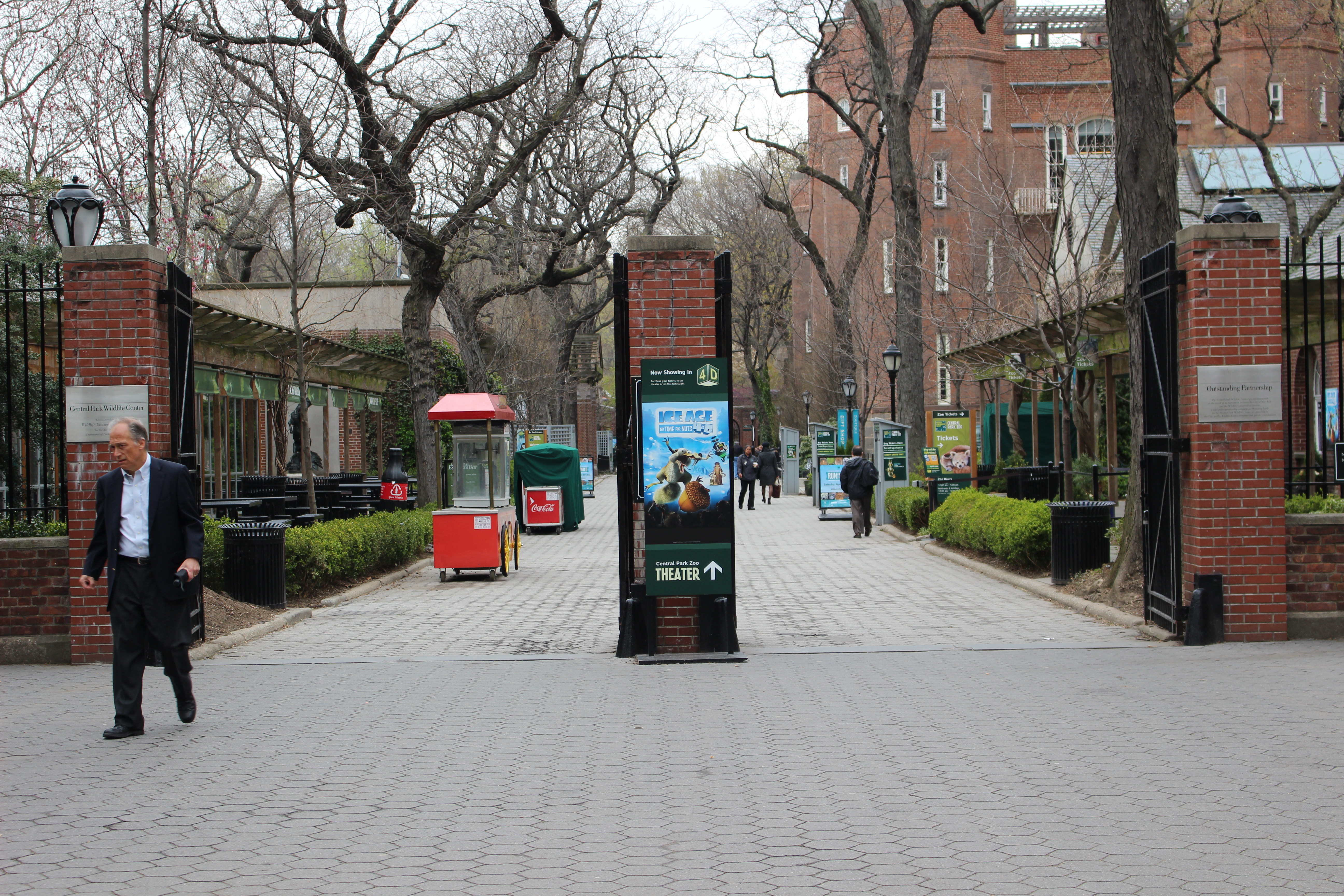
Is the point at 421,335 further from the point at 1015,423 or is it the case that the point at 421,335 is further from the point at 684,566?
the point at 1015,423

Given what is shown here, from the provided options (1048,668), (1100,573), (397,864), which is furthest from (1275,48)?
(397,864)

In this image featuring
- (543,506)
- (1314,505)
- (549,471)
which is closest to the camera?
(1314,505)

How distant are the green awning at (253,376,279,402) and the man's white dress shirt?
1495 cm

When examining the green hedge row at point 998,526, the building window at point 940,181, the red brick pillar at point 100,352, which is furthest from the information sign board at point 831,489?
the red brick pillar at point 100,352

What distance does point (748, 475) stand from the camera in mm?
34062

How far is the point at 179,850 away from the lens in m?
4.89

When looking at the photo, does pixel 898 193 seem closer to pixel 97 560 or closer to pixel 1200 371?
pixel 1200 371

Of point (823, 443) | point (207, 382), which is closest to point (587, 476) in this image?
point (823, 443)

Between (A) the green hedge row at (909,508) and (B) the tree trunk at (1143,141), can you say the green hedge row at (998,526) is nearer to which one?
(A) the green hedge row at (909,508)

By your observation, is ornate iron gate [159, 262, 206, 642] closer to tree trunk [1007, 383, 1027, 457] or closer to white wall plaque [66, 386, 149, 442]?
white wall plaque [66, 386, 149, 442]

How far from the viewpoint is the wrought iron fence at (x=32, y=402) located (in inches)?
367

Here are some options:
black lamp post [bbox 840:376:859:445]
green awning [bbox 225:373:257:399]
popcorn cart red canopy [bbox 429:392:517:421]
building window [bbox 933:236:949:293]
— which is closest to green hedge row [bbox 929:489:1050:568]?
popcorn cart red canopy [bbox 429:392:517:421]

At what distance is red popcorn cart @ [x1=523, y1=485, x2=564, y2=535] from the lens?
88.7 feet

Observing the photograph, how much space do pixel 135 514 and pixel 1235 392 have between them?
8060 millimetres
